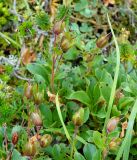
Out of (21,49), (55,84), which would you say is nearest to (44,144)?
(55,84)

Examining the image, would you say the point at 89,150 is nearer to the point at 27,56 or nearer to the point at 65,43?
the point at 65,43

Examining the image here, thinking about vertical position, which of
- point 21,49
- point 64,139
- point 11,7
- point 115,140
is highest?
point 11,7

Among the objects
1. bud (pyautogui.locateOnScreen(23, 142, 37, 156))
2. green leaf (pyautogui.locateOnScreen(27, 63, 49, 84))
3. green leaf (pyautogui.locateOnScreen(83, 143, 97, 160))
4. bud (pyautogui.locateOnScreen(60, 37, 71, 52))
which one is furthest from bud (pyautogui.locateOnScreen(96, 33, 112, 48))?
bud (pyautogui.locateOnScreen(23, 142, 37, 156))

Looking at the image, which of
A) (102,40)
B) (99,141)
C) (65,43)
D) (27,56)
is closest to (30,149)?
(99,141)

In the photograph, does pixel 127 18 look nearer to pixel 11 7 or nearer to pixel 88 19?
pixel 88 19

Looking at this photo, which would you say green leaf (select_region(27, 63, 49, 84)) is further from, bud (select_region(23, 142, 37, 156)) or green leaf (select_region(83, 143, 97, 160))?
bud (select_region(23, 142, 37, 156))

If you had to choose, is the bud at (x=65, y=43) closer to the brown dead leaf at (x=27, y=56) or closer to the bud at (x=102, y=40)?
the bud at (x=102, y=40)
